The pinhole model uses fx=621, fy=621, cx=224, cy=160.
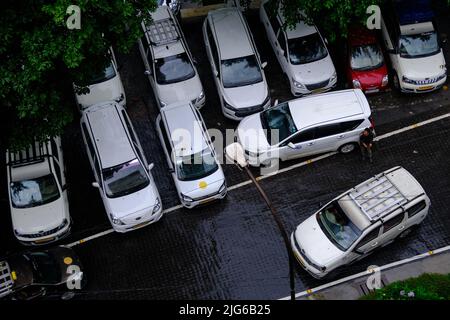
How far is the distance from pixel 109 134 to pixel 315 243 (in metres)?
7.48

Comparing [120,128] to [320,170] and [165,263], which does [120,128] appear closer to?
[165,263]

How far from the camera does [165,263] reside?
62.9 feet

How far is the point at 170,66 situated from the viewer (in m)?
22.2

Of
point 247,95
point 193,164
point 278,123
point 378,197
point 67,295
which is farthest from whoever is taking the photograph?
point 247,95

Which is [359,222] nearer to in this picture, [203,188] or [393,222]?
[393,222]

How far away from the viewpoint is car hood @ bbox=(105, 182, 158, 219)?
18969 millimetres

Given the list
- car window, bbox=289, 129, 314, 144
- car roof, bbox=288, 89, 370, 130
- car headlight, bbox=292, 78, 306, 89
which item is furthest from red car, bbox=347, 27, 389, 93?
car window, bbox=289, 129, 314, 144

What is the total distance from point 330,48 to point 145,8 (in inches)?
346

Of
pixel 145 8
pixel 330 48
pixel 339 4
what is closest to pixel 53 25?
pixel 145 8

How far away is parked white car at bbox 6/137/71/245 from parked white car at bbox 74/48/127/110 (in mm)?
2682

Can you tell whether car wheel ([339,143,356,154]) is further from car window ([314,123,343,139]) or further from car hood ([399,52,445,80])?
car hood ([399,52,445,80])

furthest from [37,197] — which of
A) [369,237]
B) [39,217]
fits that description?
[369,237]

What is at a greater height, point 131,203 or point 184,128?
A: point 184,128

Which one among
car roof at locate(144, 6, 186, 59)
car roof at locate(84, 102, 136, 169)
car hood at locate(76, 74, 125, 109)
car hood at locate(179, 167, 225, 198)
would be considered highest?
car roof at locate(144, 6, 186, 59)
